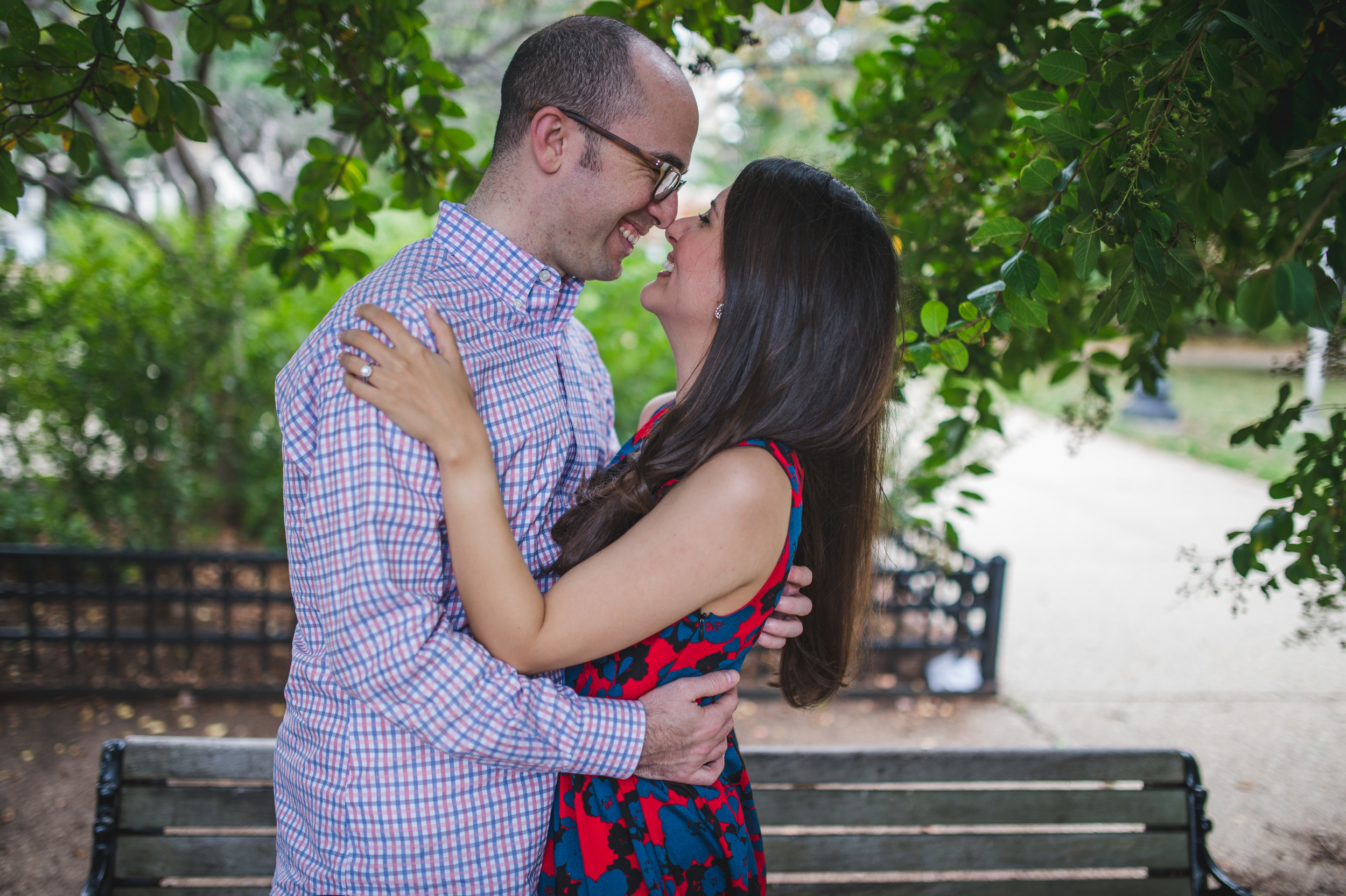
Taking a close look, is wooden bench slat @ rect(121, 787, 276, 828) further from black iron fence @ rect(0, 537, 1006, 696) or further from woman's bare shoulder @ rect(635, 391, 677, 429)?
black iron fence @ rect(0, 537, 1006, 696)

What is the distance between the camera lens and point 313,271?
2.96 metres

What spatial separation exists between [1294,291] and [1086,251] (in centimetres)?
59

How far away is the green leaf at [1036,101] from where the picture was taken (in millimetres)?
1957

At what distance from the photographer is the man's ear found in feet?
6.00

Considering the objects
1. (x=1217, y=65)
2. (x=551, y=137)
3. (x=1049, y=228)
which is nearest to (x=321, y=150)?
(x=551, y=137)

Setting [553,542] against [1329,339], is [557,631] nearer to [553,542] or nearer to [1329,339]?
[553,542]

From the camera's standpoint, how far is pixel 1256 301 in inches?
51.9

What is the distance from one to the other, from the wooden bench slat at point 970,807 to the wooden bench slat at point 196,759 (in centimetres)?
145

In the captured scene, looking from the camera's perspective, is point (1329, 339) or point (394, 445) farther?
point (1329, 339)

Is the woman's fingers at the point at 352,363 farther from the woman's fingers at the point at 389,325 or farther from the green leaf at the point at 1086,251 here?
the green leaf at the point at 1086,251

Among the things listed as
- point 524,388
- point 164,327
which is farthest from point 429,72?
point 164,327

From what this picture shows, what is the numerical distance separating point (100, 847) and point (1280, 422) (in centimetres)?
358

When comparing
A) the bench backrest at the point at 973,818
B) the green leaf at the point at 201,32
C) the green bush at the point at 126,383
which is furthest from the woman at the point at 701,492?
the green bush at the point at 126,383

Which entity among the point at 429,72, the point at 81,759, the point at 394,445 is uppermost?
the point at 429,72
